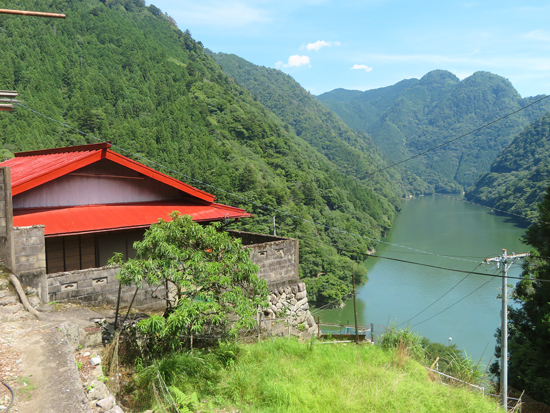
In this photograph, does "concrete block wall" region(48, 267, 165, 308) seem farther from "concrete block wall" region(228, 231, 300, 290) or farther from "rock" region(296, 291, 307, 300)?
"rock" region(296, 291, 307, 300)

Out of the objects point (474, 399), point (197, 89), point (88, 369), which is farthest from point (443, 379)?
point (197, 89)

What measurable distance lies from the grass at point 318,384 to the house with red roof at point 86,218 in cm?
246

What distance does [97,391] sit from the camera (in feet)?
15.3

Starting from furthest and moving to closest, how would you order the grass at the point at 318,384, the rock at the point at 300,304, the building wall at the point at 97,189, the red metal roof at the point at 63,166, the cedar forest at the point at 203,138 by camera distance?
the cedar forest at the point at 203,138 < the rock at the point at 300,304 < the building wall at the point at 97,189 < the red metal roof at the point at 63,166 < the grass at the point at 318,384

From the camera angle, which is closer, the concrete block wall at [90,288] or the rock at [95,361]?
the rock at [95,361]

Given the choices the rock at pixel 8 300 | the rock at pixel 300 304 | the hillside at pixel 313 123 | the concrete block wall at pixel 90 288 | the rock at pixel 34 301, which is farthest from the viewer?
the hillside at pixel 313 123

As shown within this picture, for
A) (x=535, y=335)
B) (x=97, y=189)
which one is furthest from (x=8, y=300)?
(x=535, y=335)

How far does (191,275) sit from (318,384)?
2.60 meters

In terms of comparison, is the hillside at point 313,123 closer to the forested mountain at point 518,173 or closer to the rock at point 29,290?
the forested mountain at point 518,173

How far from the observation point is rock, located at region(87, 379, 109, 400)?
15.0ft

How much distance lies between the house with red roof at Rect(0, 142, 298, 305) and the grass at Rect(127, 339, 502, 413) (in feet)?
8.07

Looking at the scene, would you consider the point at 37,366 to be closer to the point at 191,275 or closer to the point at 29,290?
the point at 191,275

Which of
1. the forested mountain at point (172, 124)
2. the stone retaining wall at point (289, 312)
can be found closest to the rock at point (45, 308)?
the stone retaining wall at point (289, 312)

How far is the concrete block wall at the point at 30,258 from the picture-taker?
23.7 ft
